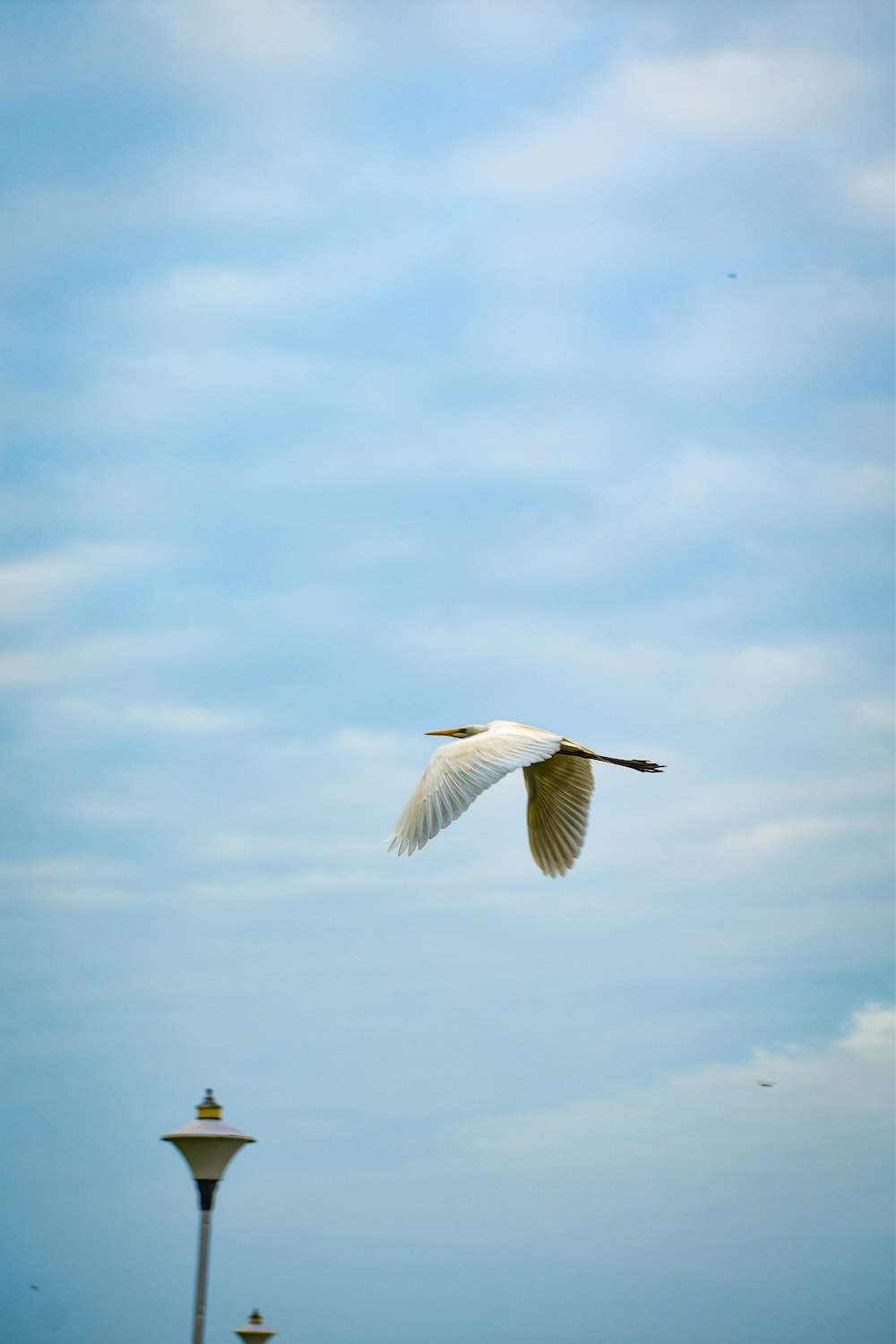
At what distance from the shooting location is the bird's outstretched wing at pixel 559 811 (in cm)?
1127

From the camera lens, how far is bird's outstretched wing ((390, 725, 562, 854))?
8.70 m

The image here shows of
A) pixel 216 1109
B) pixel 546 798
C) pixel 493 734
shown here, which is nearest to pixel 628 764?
pixel 546 798

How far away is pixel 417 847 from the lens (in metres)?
8.62

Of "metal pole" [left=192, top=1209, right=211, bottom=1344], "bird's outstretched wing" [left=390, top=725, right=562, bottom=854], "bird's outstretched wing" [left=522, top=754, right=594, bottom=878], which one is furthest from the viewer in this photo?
"bird's outstretched wing" [left=522, top=754, right=594, bottom=878]

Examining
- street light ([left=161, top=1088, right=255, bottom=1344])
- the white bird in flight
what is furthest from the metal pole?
the white bird in flight

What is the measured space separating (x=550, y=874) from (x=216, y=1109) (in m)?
4.69

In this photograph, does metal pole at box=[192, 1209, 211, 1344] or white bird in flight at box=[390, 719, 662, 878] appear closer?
metal pole at box=[192, 1209, 211, 1344]

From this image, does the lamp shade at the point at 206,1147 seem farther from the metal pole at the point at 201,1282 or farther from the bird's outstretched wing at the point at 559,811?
the bird's outstretched wing at the point at 559,811

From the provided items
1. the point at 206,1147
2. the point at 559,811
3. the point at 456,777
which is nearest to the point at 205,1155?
the point at 206,1147

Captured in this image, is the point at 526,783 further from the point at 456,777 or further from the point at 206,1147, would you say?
the point at 206,1147

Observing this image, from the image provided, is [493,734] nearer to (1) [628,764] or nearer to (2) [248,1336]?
(1) [628,764]

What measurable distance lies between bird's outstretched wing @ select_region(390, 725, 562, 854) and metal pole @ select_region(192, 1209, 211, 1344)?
2.72m

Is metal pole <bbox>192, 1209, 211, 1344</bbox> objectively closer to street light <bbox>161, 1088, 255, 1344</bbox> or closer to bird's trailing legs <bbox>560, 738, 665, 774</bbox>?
street light <bbox>161, 1088, 255, 1344</bbox>

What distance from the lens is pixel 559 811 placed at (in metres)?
11.4
